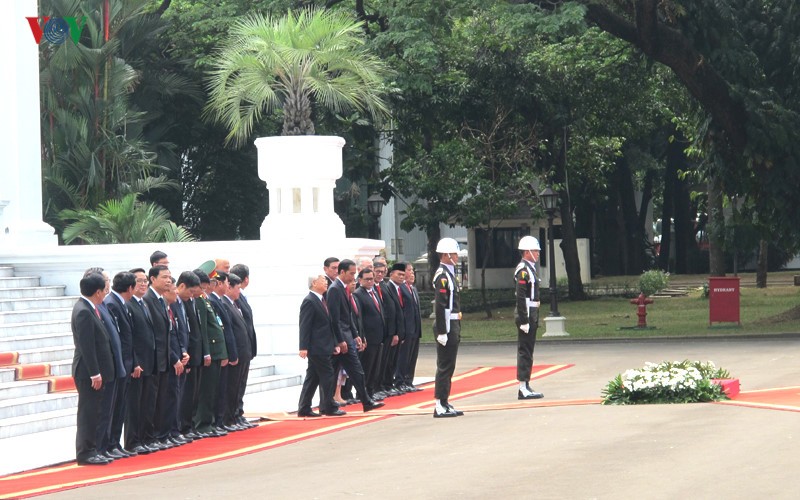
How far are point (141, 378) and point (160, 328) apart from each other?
1.83 ft

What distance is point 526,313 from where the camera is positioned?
17547mm

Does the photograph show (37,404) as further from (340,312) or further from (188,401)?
(340,312)

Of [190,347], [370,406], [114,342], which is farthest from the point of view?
[370,406]

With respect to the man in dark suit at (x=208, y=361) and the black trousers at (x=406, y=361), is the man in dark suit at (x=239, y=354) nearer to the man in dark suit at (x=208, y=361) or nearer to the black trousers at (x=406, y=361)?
the man in dark suit at (x=208, y=361)

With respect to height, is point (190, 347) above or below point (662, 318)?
above

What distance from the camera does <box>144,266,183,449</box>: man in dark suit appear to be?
14.2 meters

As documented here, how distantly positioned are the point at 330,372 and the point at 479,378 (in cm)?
559

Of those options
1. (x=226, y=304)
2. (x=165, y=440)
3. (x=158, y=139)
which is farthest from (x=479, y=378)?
(x=158, y=139)

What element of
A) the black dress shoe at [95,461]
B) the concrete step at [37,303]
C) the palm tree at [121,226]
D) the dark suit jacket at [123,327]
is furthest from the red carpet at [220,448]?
the palm tree at [121,226]

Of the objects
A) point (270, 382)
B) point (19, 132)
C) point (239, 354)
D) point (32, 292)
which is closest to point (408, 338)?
point (270, 382)

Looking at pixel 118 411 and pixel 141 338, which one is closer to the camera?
pixel 118 411

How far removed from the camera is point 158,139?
130 ft

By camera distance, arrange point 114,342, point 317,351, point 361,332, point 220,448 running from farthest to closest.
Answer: point 361,332 → point 317,351 → point 220,448 → point 114,342

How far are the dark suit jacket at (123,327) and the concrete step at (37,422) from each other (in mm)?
1999
